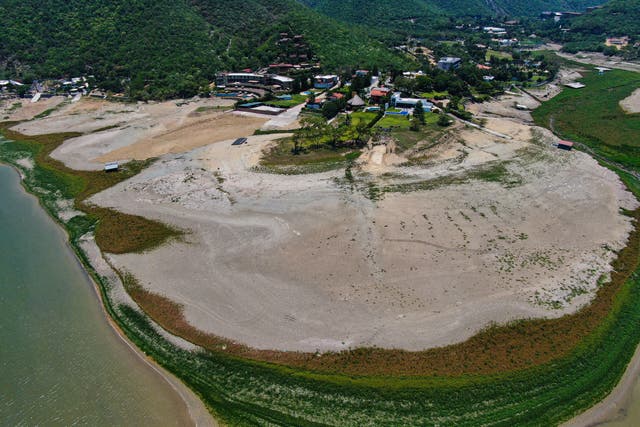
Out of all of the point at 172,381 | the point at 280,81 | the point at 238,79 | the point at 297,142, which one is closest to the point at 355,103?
the point at 297,142

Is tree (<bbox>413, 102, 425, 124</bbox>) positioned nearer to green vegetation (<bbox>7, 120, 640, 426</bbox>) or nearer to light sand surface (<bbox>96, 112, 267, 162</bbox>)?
light sand surface (<bbox>96, 112, 267, 162</bbox>)

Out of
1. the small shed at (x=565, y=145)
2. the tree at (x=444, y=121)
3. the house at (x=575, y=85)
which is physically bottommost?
the house at (x=575, y=85)

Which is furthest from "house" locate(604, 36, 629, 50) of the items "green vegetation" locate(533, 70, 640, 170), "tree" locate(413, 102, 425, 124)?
"tree" locate(413, 102, 425, 124)

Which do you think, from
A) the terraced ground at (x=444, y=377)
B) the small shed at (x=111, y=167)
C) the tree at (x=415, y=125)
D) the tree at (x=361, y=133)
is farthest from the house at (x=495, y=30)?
the small shed at (x=111, y=167)

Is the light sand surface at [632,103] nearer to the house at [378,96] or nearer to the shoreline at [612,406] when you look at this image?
the house at [378,96]

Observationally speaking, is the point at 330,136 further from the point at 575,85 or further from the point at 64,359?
the point at 575,85

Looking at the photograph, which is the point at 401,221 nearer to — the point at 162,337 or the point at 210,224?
the point at 210,224
